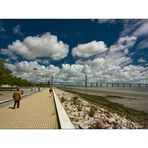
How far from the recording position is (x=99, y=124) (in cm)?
1007
